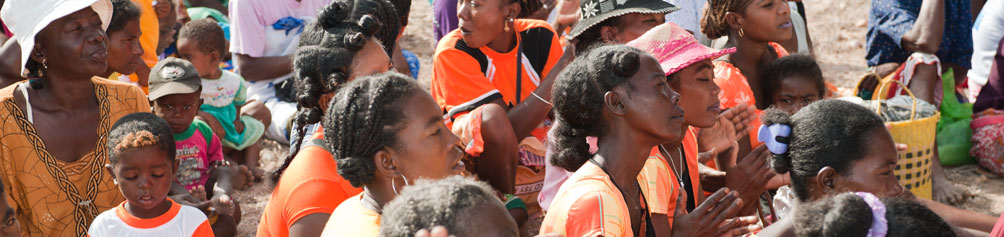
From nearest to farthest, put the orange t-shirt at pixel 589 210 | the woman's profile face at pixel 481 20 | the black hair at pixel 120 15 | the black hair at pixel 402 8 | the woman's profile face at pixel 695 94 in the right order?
the orange t-shirt at pixel 589 210
the woman's profile face at pixel 695 94
the black hair at pixel 120 15
the woman's profile face at pixel 481 20
the black hair at pixel 402 8

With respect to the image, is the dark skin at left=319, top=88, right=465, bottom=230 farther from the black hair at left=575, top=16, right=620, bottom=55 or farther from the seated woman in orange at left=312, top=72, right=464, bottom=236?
the black hair at left=575, top=16, right=620, bottom=55

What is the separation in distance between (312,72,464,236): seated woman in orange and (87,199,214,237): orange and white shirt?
1.14 metres

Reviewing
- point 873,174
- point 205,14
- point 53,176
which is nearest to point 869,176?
point 873,174

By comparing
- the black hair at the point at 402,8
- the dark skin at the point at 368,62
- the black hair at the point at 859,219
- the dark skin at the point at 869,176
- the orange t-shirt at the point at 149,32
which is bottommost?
the orange t-shirt at the point at 149,32

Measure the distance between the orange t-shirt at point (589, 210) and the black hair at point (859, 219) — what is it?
548 millimetres

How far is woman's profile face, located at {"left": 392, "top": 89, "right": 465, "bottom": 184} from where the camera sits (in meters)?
2.54

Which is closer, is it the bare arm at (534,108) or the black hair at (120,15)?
the black hair at (120,15)

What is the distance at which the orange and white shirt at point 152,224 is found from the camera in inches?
132

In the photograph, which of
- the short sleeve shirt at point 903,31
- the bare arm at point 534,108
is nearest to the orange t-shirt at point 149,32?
the bare arm at point 534,108

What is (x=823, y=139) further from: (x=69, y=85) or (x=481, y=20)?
(x=69, y=85)

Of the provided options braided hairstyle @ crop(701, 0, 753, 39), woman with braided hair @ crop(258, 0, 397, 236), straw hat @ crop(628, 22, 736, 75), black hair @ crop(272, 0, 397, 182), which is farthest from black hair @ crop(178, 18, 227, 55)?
straw hat @ crop(628, 22, 736, 75)

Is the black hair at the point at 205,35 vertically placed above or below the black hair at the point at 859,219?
below

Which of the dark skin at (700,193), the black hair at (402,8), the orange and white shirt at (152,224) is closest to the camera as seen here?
the dark skin at (700,193)

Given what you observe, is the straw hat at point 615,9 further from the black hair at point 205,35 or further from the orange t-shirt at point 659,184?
the black hair at point 205,35
